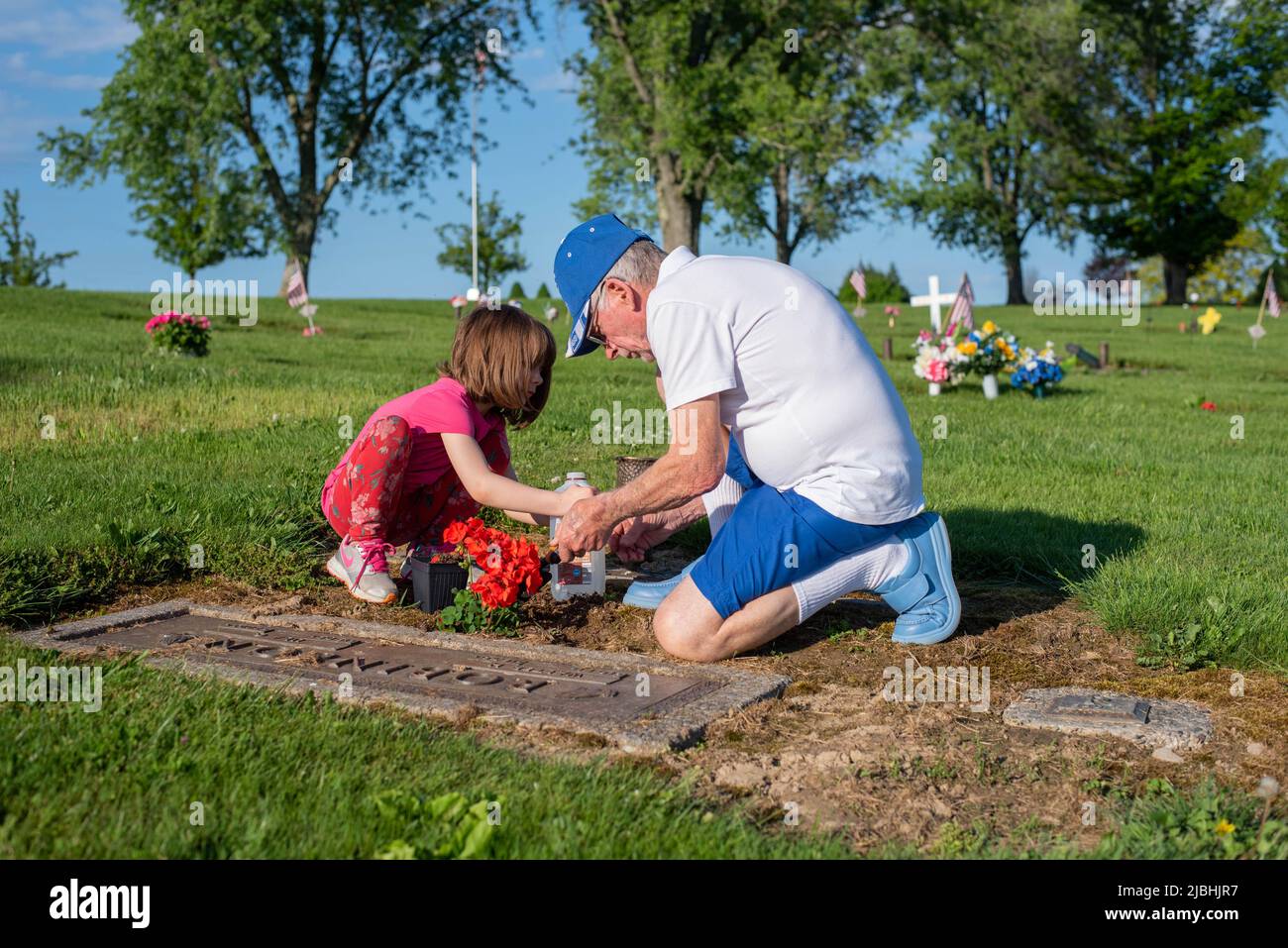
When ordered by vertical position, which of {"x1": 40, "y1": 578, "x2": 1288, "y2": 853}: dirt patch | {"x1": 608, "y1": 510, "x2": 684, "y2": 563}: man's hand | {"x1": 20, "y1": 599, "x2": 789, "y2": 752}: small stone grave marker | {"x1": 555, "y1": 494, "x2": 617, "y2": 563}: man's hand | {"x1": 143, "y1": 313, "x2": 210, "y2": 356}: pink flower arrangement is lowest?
{"x1": 40, "y1": 578, "x2": 1288, "y2": 853}: dirt patch

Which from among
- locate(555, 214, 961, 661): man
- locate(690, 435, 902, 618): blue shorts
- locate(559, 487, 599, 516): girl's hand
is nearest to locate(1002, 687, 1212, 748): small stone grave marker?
locate(555, 214, 961, 661): man

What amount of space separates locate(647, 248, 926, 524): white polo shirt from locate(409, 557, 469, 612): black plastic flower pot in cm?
121

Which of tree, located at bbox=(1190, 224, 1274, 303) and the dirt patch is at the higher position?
tree, located at bbox=(1190, 224, 1274, 303)

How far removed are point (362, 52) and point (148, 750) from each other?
1355 inches

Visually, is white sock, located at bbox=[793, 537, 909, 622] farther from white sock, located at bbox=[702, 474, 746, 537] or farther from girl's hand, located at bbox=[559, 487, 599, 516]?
girl's hand, located at bbox=[559, 487, 599, 516]

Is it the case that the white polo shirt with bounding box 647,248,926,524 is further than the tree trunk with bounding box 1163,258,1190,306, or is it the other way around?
the tree trunk with bounding box 1163,258,1190,306

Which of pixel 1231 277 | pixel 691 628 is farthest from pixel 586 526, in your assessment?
pixel 1231 277

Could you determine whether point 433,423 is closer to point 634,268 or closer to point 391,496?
point 391,496

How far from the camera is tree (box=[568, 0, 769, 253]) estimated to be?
26953mm

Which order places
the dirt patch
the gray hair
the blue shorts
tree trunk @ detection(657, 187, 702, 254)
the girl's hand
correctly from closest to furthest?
the dirt patch
the gray hair
the blue shorts
the girl's hand
tree trunk @ detection(657, 187, 702, 254)
